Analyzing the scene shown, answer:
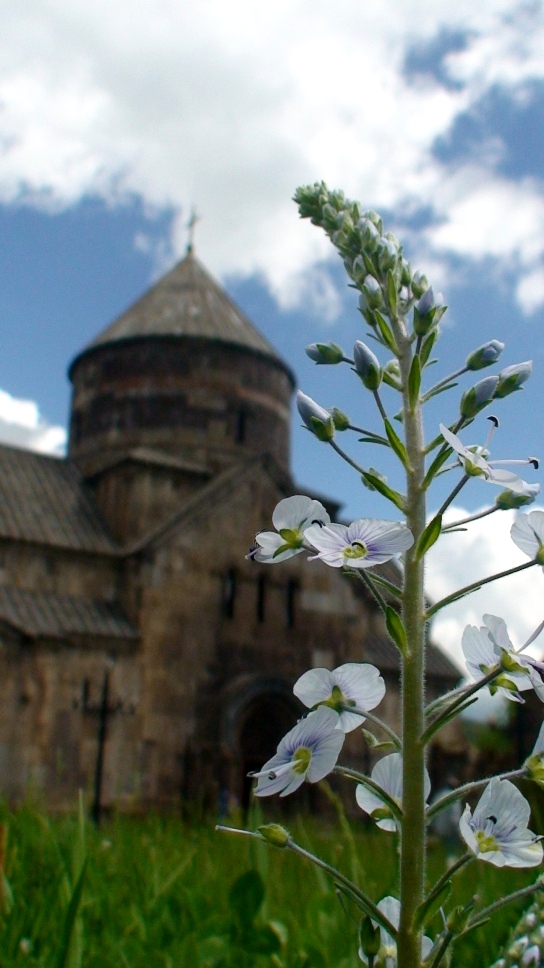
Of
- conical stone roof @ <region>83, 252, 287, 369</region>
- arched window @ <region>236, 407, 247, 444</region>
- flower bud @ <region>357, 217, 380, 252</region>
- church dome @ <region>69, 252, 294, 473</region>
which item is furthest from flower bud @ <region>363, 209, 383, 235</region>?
conical stone roof @ <region>83, 252, 287, 369</region>

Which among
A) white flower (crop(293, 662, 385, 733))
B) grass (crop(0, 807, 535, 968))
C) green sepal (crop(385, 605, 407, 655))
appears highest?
green sepal (crop(385, 605, 407, 655))

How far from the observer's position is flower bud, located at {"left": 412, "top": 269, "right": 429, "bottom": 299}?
60.6 inches

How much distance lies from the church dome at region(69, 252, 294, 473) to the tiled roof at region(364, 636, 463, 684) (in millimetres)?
4068

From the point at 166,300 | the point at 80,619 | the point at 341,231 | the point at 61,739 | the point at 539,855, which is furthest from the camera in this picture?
the point at 166,300

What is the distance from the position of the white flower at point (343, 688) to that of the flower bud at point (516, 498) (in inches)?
12.3

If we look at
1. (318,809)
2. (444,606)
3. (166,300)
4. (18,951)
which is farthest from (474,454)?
(166,300)

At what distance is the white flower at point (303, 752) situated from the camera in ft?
3.82

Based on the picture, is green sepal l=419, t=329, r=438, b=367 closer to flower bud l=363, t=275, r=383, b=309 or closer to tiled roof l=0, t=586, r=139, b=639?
flower bud l=363, t=275, r=383, b=309

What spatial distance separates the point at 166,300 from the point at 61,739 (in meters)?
9.83

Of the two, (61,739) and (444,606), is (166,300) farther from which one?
(444,606)

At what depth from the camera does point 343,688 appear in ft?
4.10

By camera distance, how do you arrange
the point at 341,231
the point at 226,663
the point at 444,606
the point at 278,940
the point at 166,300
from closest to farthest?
1. the point at 444,606
2. the point at 341,231
3. the point at 278,940
4. the point at 226,663
5. the point at 166,300

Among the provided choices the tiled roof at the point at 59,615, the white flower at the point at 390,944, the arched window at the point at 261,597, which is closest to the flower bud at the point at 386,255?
the white flower at the point at 390,944

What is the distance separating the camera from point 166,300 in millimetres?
19516
